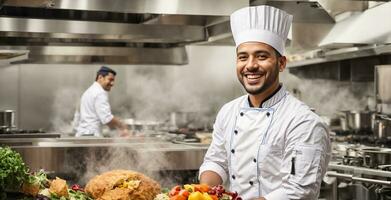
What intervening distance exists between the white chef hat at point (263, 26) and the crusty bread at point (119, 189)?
0.84 m

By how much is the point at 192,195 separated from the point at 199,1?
2.25 meters

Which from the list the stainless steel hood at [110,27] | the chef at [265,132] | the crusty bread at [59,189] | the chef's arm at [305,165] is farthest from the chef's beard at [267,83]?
the stainless steel hood at [110,27]

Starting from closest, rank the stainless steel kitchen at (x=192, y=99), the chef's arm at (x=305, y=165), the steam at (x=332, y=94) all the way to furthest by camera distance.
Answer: the chef's arm at (x=305, y=165) → the stainless steel kitchen at (x=192, y=99) → the steam at (x=332, y=94)

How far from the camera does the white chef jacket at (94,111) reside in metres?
7.77

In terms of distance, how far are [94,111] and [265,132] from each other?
517 cm

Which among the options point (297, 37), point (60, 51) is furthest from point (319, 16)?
point (60, 51)

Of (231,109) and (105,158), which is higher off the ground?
(231,109)

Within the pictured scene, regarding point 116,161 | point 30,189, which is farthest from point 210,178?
point 116,161

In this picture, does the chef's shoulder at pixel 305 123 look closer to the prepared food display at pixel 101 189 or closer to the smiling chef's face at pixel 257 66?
the smiling chef's face at pixel 257 66

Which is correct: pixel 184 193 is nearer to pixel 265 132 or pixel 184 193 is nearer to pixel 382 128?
pixel 265 132

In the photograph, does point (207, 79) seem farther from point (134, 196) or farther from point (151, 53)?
point (134, 196)

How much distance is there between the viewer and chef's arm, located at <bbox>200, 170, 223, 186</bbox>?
3.06 m

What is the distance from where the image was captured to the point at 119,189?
256 cm

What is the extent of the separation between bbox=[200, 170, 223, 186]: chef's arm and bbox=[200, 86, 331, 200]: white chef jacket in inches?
1.2
